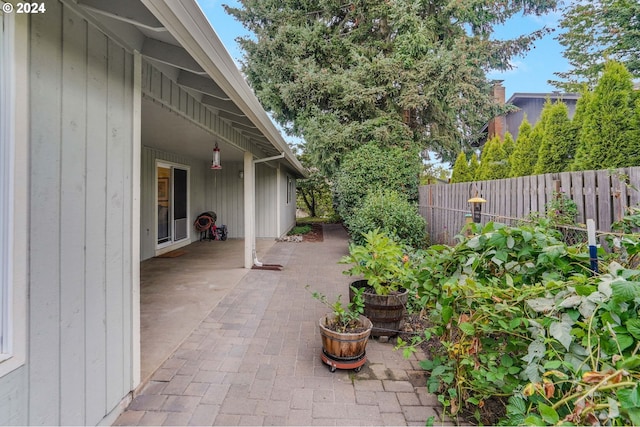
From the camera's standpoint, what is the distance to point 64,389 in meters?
1.52

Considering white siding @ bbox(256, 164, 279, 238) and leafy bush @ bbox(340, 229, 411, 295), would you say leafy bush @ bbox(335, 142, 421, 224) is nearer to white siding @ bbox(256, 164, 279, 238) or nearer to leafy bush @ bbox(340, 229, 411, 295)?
white siding @ bbox(256, 164, 279, 238)

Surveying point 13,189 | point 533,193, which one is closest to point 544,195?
point 533,193

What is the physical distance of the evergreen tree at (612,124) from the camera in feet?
11.9

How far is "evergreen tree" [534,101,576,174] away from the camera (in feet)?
15.8

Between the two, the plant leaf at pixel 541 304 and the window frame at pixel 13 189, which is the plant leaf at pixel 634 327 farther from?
the window frame at pixel 13 189

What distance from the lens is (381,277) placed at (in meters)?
2.85

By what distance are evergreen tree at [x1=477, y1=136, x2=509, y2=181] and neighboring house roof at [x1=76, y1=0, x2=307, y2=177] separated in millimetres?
6029

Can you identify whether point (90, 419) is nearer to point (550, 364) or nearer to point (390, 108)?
point (550, 364)

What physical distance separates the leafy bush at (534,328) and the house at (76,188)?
203 cm

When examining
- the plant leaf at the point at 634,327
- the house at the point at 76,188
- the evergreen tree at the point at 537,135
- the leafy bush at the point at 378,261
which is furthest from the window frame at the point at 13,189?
the evergreen tree at the point at 537,135

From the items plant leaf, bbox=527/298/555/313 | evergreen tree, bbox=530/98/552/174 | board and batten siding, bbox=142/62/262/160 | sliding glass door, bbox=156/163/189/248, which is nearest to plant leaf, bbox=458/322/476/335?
plant leaf, bbox=527/298/555/313

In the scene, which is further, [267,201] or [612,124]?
[267,201]

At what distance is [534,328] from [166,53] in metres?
2.84

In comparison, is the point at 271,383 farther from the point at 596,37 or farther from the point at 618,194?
the point at 596,37
